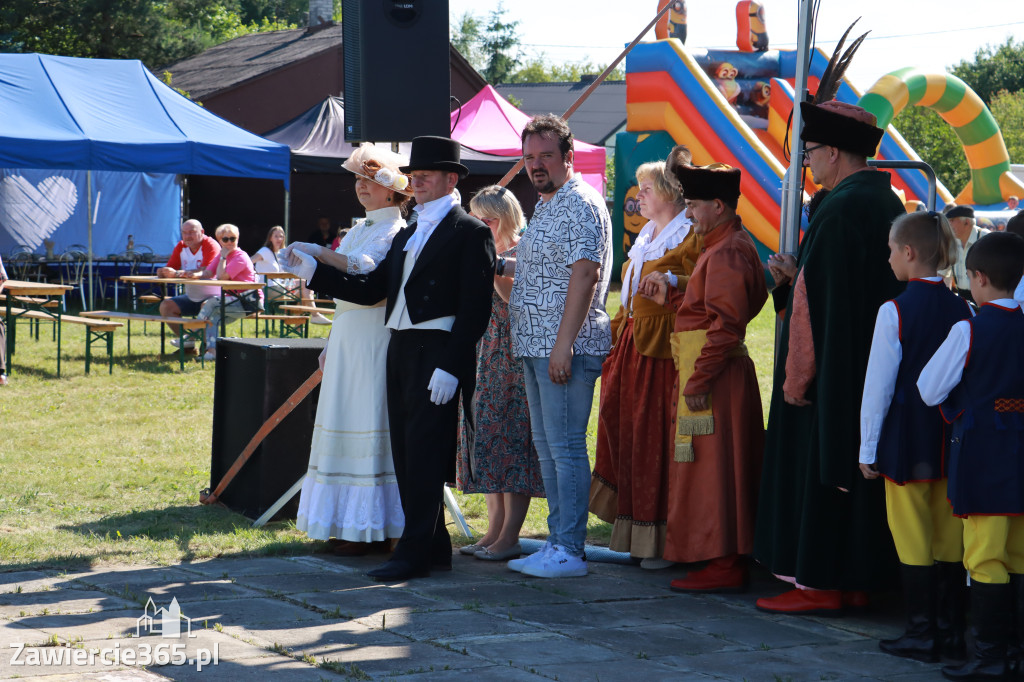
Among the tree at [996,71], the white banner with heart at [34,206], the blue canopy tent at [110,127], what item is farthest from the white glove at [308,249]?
the tree at [996,71]

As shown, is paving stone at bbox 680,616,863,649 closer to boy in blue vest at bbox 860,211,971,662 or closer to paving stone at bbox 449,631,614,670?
boy in blue vest at bbox 860,211,971,662

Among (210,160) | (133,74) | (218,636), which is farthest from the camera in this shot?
(133,74)

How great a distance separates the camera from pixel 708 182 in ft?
15.3

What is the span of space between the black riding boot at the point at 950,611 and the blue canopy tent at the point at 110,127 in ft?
35.5

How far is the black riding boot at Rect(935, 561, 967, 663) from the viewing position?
12.5ft

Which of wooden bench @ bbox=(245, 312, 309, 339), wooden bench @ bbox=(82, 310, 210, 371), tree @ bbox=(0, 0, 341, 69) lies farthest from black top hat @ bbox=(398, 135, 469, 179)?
tree @ bbox=(0, 0, 341, 69)

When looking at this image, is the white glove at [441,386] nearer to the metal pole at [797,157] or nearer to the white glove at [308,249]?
the white glove at [308,249]

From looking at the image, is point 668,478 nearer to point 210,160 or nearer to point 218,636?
point 218,636

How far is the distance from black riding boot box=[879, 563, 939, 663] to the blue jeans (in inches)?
55.1

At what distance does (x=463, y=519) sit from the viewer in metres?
5.63

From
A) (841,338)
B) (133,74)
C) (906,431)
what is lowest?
(906,431)

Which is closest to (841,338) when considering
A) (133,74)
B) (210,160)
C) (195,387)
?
(195,387)

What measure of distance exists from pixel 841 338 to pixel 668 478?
1.10 m

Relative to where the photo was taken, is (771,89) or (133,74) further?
(771,89)
